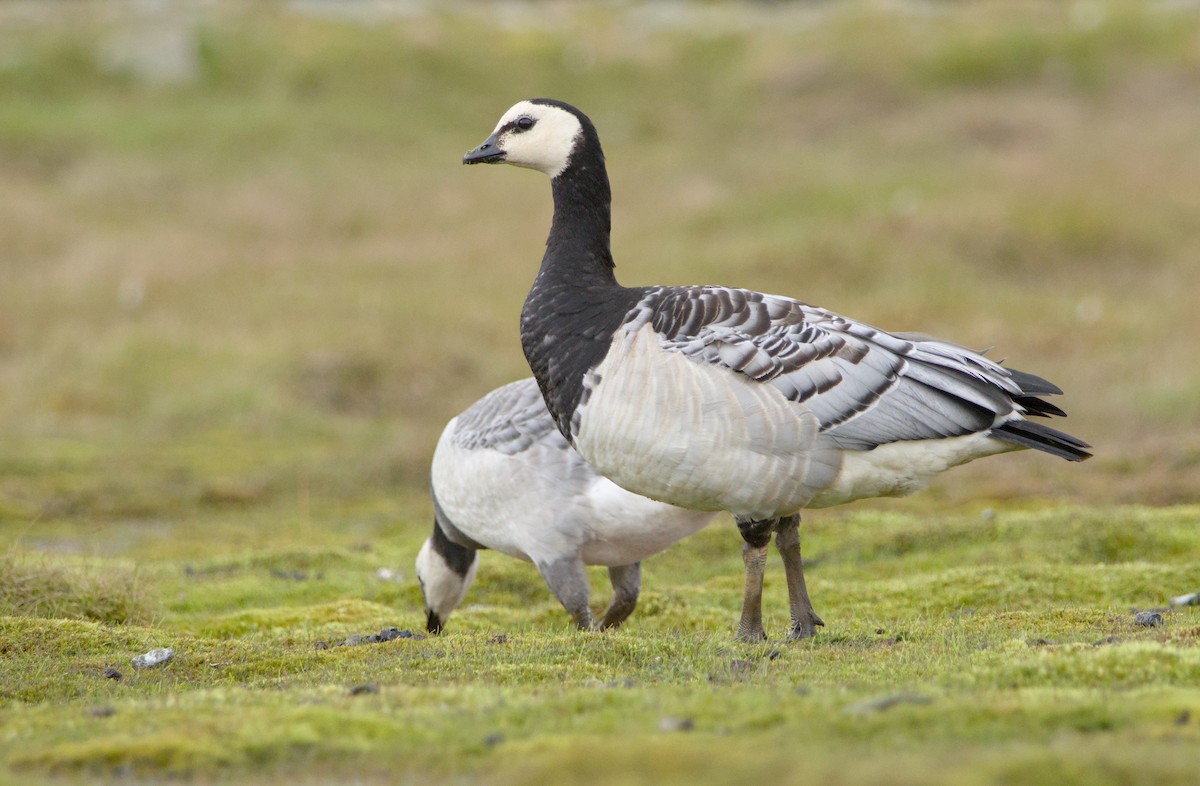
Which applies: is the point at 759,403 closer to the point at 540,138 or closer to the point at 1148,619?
the point at 540,138

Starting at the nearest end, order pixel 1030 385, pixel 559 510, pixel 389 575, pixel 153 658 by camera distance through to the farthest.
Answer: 1. pixel 153 658
2. pixel 1030 385
3. pixel 559 510
4. pixel 389 575

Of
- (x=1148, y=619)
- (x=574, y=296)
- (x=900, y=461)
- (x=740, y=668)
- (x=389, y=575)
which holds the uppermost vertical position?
(x=574, y=296)

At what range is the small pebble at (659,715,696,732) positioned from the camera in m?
6.92

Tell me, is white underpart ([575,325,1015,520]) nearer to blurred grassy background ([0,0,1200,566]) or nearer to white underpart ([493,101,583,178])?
white underpart ([493,101,583,178])

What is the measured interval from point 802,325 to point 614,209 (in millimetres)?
33705

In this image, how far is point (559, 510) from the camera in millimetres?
12227

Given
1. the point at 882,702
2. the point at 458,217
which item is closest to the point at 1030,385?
the point at 882,702

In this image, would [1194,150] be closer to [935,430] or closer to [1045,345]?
[1045,345]

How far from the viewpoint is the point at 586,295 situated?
1109cm

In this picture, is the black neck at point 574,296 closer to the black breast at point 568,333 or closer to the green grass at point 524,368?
the black breast at point 568,333

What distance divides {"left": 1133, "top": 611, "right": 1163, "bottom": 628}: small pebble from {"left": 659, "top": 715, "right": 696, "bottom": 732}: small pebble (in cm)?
510

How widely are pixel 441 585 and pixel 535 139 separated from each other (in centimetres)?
465

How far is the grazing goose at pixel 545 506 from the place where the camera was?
12148 millimetres

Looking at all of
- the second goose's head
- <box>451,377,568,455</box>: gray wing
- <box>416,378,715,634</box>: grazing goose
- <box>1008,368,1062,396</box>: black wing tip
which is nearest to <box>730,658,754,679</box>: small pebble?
<box>416,378,715,634</box>: grazing goose
